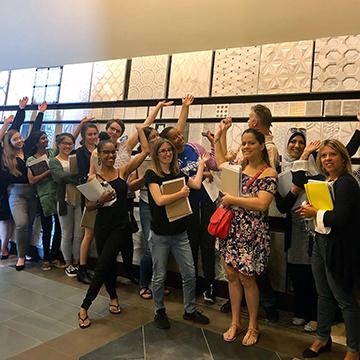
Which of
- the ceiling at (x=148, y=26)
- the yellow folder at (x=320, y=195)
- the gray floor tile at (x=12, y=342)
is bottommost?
the gray floor tile at (x=12, y=342)

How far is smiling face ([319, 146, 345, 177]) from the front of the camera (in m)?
2.12

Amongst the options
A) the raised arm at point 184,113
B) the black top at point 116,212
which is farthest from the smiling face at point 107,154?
the raised arm at point 184,113

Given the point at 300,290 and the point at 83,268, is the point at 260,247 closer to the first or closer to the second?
the point at 300,290

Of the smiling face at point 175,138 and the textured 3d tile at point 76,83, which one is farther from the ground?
the textured 3d tile at point 76,83

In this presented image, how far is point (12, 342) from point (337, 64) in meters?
3.11

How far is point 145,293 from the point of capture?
3240 millimetres

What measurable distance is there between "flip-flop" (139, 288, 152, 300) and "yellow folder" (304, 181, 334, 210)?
1694mm

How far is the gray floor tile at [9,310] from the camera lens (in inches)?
109

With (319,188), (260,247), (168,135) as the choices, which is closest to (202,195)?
(168,135)

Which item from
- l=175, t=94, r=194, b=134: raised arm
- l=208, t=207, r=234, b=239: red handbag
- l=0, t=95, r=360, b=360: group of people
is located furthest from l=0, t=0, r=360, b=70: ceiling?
l=208, t=207, r=234, b=239: red handbag

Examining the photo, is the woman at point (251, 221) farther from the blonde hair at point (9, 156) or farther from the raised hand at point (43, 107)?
the raised hand at point (43, 107)

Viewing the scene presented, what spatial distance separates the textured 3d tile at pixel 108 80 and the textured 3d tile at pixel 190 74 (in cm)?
66

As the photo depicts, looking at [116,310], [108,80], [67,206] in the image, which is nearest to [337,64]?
[108,80]

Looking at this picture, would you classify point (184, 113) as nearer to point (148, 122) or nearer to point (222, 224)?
point (148, 122)
